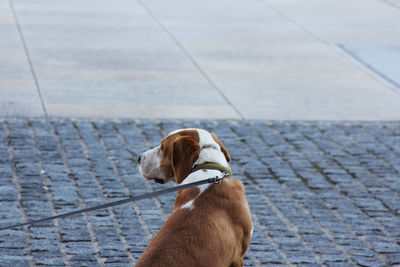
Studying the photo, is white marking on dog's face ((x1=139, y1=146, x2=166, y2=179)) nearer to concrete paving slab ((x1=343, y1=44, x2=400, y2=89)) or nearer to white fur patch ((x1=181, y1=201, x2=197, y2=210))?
white fur patch ((x1=181, y1=201, x2=197, y2=210))

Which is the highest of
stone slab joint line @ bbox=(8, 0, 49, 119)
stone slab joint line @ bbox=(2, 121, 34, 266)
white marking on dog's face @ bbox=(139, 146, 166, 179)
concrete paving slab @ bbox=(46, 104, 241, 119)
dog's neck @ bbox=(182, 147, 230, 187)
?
dog's neck @ bbox=(182, 147, 230, 187)

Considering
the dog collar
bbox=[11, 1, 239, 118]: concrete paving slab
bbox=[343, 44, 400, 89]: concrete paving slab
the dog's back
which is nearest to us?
the dog's back

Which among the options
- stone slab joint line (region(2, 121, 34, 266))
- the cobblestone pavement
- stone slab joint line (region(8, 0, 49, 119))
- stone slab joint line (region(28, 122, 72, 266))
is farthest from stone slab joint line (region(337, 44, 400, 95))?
stone slab joint line (region(2, 121, 34, 266))

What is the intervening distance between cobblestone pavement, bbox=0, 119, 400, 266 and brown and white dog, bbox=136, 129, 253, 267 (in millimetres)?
1031

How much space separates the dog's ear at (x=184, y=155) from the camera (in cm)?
433

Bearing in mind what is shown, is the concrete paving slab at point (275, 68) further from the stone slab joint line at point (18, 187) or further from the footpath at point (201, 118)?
the stone slab joint line at point (18, 187)

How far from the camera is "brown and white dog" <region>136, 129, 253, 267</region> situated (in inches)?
149

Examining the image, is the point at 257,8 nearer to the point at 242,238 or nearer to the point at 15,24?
the point at 15,24

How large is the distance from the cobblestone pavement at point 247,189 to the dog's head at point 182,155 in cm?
92

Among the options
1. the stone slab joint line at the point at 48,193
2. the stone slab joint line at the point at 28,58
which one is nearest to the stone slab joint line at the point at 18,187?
the stone slab joint line at the point at 48,193

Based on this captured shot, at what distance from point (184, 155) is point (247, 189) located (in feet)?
7.74

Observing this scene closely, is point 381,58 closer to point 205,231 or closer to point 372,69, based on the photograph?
point 372,69

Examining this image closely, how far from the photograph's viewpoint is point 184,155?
435cm

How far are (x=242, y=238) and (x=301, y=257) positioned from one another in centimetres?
128
